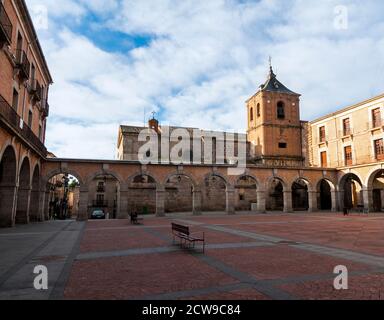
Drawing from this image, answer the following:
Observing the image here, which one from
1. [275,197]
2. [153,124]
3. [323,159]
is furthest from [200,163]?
[323,159]

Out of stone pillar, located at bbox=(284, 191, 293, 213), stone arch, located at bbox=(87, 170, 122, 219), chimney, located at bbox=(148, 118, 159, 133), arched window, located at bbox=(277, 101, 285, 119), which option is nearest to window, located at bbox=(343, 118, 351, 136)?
arched window, located at bbox=(277, 101, 285, 119)

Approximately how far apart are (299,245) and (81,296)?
7.36 metres

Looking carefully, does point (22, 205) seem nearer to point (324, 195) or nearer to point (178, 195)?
point (178, 195)

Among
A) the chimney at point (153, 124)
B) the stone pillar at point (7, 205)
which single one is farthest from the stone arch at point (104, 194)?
the stone pillar at point (7, 205)

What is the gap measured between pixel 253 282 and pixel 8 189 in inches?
605

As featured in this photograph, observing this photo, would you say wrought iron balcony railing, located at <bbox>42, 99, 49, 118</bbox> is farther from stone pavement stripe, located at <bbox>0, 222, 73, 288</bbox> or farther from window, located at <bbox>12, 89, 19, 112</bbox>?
stone pavement stripe, located at <bbox>0, 222, 73, 288</bbox>

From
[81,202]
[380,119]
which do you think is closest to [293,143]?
[380,119]

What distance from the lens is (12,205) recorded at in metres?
15.7

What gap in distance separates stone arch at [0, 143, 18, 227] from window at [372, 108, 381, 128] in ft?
107

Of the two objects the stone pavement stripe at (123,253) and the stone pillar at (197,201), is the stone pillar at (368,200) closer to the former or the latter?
the stone pillar at (197,201)

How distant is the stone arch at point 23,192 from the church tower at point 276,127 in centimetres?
3021

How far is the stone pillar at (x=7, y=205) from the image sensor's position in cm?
1555

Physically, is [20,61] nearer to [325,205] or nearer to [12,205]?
[12,205]

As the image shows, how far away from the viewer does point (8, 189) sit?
51.4 ft
